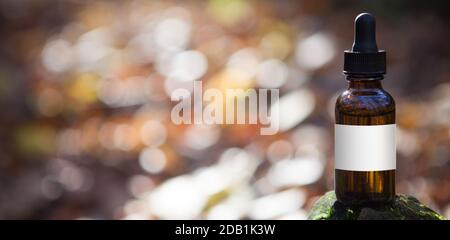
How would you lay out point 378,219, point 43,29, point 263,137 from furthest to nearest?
point 43,29
point 263,137
point 378,219

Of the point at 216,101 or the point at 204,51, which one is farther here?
the point at 204,51

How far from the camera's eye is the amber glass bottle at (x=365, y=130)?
4.46ft

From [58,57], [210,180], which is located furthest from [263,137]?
[58,57]

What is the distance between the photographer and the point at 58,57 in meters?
3.95

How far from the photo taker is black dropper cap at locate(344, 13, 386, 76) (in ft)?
4.42

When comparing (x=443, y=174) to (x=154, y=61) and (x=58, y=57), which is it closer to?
(x=154, y=61)

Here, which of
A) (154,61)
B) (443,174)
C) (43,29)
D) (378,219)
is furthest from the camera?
(43,29)

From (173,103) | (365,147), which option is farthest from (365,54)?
(173,103)

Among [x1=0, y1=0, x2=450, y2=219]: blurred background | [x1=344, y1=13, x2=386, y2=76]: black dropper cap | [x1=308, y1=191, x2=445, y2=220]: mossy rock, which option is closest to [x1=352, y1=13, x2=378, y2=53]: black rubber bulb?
[x1=344, y1=13, x2=386, y2=76]: black dropper cap

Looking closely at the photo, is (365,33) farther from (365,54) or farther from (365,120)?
(365,120)

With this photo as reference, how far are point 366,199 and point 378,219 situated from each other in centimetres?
4

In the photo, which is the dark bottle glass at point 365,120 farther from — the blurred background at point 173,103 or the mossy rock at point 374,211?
the blurred background at point 173,103

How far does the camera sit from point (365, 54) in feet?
4.44
